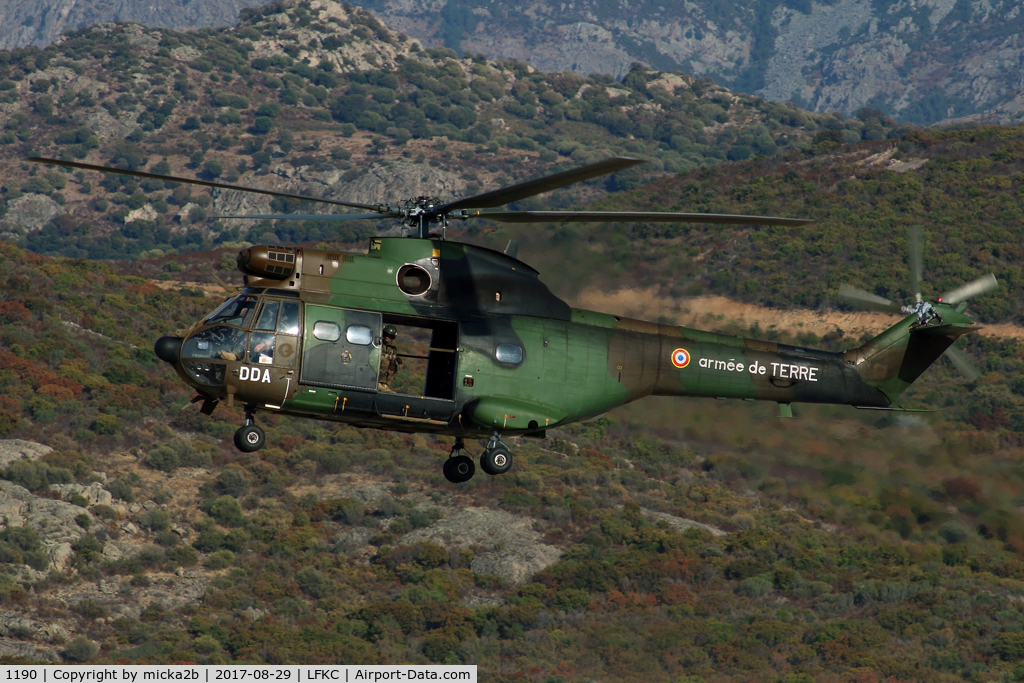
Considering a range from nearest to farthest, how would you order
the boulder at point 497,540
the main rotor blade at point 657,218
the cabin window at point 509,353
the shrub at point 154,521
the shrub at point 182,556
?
the main rotor blade at point 657,218 → the cabin window at point 509,353 → the shrub at point 182,556 → the shrub at point 154,521 → the boulder at point 497,540

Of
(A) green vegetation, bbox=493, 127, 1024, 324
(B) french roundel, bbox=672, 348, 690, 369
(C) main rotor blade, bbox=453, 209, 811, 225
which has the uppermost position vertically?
(A) green vegetation, bbox=493, 127, 1024, 324

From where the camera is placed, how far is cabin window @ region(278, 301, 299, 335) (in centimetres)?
2112

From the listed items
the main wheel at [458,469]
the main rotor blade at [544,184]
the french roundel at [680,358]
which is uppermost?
the main rotor blade at [544,184]

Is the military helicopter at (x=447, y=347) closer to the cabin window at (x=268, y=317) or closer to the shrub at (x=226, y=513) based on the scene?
the cabin window at (x=268, y=317)

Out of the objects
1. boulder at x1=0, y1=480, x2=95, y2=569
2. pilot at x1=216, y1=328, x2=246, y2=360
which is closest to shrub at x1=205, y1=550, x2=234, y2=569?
boulder at x1=0, y1=480, x2=95, y2=569

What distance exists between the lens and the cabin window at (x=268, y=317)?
21.0 metres

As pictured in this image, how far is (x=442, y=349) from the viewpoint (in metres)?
22.0

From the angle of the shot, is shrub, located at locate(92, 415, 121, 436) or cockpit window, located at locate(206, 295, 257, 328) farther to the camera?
shrub, located at locate(92, 415, 121, 436)

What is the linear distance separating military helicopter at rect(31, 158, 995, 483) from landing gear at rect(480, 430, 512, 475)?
0.02 m

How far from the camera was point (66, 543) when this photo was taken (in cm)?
5234

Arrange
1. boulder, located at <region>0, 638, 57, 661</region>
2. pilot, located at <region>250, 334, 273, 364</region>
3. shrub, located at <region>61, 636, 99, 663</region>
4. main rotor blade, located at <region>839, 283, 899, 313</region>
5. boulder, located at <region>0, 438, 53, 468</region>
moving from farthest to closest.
Answer: boulder, located at <region>0, 438, 53, 468</region>, shrub, located at <region>61, 636, 99, 663</region>, boulder, located at <region>0, 638, 57, 661</region>, main rotor blade, located at <region>839, 283, 899, 313</region>, pilot, located at <region>250, 334, 273, 364</region>

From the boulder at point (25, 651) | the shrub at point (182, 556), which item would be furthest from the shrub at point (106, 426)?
the boulder at point (25, 651)

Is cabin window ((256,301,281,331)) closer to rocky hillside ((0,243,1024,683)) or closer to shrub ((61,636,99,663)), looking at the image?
rocky hillside ((0,243,1024,683))

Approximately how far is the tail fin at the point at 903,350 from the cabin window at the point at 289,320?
39.2ft
